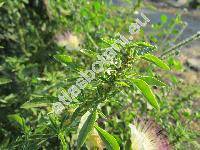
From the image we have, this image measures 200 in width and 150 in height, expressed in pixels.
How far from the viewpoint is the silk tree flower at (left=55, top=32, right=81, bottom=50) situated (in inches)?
136

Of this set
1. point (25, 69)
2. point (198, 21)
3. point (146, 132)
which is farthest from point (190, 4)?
point (146, 132)

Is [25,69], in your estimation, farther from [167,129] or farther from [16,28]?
[167,129]

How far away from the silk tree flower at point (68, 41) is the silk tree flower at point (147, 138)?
140 centimetres

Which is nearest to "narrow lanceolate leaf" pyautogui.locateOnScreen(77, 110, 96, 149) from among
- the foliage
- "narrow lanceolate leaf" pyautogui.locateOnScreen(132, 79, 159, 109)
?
the foliage

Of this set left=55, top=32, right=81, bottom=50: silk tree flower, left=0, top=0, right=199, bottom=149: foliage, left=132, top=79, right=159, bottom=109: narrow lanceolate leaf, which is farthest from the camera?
left=55, top=32, right=81, bottom=50: silk tree flower

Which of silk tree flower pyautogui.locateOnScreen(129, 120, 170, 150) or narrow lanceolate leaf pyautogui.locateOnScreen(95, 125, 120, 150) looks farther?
silk tree flower pyautogui.locateOnScreen(129, 120, 170, 150)

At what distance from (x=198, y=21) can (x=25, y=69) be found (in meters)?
5.40

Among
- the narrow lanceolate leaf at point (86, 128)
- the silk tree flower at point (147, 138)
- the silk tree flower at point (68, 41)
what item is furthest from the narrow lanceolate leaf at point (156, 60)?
the silk tree flower at point (68, 41)

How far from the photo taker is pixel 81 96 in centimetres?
184

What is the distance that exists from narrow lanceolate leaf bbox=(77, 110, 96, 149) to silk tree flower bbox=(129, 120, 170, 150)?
33cm

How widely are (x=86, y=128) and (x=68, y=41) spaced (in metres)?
1.88

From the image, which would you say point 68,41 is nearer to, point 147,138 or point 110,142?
point 147,138

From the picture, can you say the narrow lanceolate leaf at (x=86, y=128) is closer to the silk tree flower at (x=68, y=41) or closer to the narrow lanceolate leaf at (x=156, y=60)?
the narrow lanceolate leaf at (x=156, y=60)

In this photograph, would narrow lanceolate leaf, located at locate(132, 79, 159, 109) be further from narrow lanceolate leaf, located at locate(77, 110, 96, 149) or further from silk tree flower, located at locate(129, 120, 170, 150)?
silk tree flower, located at locate(129, 120, 170, 150)
